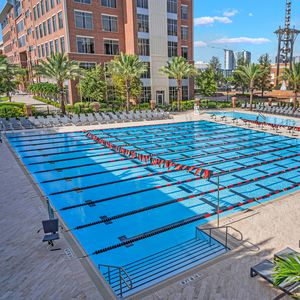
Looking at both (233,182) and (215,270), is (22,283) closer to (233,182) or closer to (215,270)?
(215,270)

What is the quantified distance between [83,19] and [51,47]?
793 cm

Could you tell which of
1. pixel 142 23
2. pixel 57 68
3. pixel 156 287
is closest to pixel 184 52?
pixel 142 23

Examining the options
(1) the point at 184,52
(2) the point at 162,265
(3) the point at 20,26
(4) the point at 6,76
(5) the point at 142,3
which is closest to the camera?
(2) the point at 162,265

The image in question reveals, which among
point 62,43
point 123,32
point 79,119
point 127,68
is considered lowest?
point 79,119

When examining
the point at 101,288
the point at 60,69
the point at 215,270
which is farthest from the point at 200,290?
the point at 60,69

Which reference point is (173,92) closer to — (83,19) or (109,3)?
(109,3)

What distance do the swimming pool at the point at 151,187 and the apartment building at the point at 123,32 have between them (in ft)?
64.4

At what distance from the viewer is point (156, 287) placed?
6.16m

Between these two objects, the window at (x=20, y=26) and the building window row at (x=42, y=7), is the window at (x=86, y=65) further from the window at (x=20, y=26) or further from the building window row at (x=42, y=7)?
the window at (x=20, y=26)

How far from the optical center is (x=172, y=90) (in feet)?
147

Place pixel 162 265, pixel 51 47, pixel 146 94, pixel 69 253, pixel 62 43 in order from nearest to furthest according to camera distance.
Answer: pixel 162 265, pixel 69 253, pixel 62 43, pixel 146 94, pixel 51 47

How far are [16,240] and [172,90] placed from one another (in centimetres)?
3911

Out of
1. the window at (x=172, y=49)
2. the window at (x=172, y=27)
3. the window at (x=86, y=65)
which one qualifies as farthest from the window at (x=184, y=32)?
the window at (x=86, y=65)

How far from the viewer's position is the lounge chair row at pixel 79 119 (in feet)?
84.9
